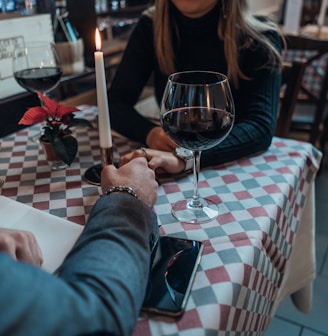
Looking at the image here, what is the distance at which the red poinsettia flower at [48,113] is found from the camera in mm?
781

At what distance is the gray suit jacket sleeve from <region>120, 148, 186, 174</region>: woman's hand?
0.68 feet

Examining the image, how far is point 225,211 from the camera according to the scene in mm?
667

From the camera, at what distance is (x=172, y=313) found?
1.46 feet

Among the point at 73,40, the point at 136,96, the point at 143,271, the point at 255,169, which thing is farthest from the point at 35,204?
the point at 73,40

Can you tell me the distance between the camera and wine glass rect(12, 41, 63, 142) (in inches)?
37.0

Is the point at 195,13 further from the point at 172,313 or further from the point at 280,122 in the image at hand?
the point at 172,313

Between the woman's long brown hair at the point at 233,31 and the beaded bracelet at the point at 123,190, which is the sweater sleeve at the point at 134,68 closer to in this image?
the woman's long brown hair at the point at 233,31

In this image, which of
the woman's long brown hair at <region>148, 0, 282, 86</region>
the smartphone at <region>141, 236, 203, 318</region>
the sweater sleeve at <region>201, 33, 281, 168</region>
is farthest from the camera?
the woman's long brown hair at <region>148, 0, 282, 86</region>

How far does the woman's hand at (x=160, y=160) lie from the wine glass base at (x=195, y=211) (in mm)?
107

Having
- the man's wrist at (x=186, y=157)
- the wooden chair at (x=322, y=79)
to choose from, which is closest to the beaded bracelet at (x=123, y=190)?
the man's wrist at (x=186, y=157)

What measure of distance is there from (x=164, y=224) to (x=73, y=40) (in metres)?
0.89

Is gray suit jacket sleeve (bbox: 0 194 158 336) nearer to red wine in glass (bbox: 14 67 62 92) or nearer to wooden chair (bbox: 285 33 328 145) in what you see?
red wine in glass (bbox: 14 67 62 92)

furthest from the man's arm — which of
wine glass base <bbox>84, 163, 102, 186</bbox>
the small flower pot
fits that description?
the small flower pot

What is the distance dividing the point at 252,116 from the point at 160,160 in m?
0.36
